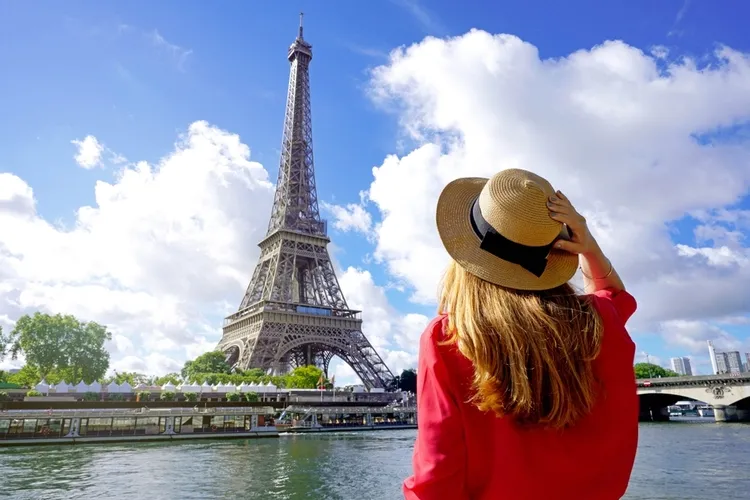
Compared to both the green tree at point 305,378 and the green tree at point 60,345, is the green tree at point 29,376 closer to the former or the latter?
the green tree at point 60,345

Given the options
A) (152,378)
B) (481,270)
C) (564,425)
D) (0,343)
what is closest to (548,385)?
(564,425)

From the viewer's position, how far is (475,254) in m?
1.61

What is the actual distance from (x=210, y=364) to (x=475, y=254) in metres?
60.8

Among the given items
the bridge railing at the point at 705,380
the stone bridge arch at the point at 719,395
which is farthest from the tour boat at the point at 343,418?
the bridge railing at the point at 705,380

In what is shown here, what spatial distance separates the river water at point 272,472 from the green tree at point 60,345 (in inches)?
1109

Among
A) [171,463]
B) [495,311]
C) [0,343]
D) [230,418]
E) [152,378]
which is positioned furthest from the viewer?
[152,378]

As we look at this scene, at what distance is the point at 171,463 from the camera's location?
74.1ft

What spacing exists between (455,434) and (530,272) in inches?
20.8

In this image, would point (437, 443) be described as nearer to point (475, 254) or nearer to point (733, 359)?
point (475, 254)

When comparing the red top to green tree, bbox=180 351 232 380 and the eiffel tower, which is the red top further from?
green tree, bbox=180 351 232 380

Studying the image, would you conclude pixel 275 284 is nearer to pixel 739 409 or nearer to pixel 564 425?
pixel 739 409

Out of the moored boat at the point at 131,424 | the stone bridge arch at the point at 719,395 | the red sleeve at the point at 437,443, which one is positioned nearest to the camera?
the red sleeve at the point at 437,443

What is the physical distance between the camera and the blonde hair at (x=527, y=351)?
142 cm

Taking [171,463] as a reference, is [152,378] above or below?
above
